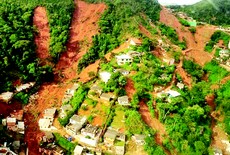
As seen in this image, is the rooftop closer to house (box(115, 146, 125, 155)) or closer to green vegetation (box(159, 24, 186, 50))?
house (box(115, 146, 125, 155))

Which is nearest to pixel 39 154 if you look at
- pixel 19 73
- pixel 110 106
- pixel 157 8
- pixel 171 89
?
pixel 110 106

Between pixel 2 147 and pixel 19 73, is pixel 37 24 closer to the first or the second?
pixel 19 73

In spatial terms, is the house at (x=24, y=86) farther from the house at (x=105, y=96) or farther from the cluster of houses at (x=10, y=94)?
the house at (x=105, y=96)

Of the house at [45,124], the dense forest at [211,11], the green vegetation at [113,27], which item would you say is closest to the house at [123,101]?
the house at [45,124]

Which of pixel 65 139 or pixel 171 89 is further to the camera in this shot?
pixel 171 89

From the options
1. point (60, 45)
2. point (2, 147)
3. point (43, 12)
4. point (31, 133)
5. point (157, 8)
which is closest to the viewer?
point (2, 147)

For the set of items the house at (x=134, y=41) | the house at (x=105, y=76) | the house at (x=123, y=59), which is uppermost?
the house at (x=134, y=41)

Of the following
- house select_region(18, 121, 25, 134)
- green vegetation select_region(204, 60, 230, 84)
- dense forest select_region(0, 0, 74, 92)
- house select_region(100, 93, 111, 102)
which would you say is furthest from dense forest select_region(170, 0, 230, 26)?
house select_region(18, 121, 25, 134)
